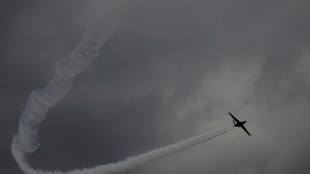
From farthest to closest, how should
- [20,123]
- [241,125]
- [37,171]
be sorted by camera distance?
[241,125], [37,171], [20,123]

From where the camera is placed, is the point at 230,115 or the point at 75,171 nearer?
the point at 75,171

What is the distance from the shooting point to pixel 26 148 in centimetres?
10456

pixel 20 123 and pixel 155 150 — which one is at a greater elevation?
pixel 20 123

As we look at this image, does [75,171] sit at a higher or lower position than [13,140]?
lower

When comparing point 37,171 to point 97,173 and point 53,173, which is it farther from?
point 97,173

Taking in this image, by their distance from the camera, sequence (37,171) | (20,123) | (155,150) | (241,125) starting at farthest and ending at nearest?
(241,125) → (155,150) → (37,171) → (20,123)

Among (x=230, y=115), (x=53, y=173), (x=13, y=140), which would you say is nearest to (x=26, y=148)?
(x=13, y=140)

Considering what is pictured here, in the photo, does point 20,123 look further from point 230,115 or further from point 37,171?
point 230,115

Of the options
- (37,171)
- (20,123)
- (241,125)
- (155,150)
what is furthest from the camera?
(241,125)

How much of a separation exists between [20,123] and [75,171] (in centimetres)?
2060

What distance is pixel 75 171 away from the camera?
4515 inches

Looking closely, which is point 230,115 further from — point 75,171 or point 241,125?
point 75,171

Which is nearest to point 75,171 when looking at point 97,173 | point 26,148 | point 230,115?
point 97,173

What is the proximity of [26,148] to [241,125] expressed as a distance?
61262 mm
